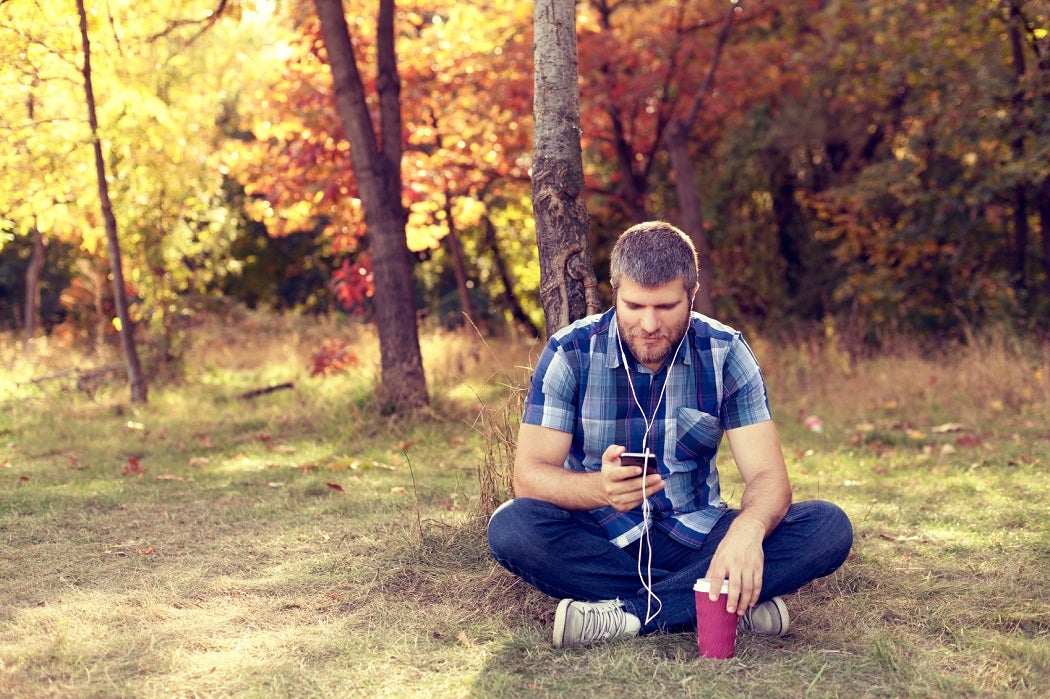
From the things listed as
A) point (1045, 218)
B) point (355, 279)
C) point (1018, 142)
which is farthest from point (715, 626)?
point (1045, 218)

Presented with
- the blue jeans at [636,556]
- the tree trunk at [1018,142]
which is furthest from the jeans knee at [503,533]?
the tree trunk at [1018,142]

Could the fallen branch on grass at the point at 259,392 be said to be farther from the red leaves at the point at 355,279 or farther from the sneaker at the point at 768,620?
the sneaker at the point at 768,620

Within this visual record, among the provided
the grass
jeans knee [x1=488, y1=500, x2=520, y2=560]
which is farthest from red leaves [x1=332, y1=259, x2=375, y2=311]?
jeans knee [x1=488, y1=500, x2=520, y2=560]

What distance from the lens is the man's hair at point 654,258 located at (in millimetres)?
2994

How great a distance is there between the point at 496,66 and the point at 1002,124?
5.22 m

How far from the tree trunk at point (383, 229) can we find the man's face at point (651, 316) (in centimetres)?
481

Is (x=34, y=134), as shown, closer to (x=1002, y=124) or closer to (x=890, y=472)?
(x=890, y=472)

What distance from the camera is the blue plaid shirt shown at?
10.5ft

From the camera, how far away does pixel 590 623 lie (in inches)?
121

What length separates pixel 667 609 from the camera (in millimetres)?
3150

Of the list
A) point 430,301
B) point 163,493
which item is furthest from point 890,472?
point 430,301

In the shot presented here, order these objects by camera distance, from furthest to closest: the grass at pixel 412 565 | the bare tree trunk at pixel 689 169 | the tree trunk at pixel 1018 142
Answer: the bare tree trunk at pixel 689 169 < the tree trunk at pixel 1018 142 < the grass at pixel 412 565

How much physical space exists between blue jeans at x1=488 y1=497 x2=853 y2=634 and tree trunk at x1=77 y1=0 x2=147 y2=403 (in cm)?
659

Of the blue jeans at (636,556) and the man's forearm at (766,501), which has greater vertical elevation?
the man's forearm at (766,501)
